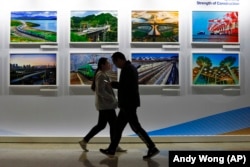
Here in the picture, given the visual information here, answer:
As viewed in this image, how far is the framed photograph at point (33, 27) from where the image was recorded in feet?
24.1

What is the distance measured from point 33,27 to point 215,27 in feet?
10.6

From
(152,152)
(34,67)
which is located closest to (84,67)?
(34,67)

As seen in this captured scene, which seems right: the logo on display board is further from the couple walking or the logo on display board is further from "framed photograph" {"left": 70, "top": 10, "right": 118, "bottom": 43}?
the couple walking

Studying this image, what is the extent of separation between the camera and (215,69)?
741 cm

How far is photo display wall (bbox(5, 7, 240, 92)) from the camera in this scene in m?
7.34

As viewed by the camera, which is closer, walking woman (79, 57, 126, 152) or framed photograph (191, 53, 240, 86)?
walking woman (79, 57, 126, 152)

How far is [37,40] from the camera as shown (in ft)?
24.2

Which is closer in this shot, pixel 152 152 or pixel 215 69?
pixel 152 152

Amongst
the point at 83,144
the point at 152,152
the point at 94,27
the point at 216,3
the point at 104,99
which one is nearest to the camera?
the point at 152,152

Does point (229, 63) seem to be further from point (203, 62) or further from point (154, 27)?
point (154, 27)

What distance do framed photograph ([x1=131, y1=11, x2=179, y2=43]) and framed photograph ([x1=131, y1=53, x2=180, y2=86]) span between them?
0.27 meters
